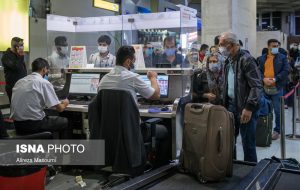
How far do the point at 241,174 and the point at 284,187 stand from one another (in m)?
0.43

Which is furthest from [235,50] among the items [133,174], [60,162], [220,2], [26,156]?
[220,2]

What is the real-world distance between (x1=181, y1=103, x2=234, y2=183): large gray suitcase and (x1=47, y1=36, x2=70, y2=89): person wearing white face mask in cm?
246

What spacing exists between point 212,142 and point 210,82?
127cm

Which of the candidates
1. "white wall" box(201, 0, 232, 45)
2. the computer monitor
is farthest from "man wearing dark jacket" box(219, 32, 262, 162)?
"white wall" box(201, 0, 232, 45)

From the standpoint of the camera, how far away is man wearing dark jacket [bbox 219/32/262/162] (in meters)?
2.96

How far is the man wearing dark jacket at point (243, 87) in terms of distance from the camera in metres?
2.96

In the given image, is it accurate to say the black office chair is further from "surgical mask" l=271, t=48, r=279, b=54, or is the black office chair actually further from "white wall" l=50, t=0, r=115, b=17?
"white wall" l=50, t=0, r=115, b=17

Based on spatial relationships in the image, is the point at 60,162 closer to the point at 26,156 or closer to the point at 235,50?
the point at 26,156

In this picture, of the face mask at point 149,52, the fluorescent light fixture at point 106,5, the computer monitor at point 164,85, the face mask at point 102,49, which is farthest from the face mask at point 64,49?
the fluorescent light fixture at point 106,5

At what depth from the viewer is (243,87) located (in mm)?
3027

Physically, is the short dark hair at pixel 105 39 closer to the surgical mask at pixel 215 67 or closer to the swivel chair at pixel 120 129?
the surgical mask at pixel 215 67

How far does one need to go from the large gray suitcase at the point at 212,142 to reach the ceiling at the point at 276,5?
12807mm

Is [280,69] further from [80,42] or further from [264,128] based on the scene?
[80,42]

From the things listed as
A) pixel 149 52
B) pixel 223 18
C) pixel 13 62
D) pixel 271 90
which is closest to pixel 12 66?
pixel 13 62
